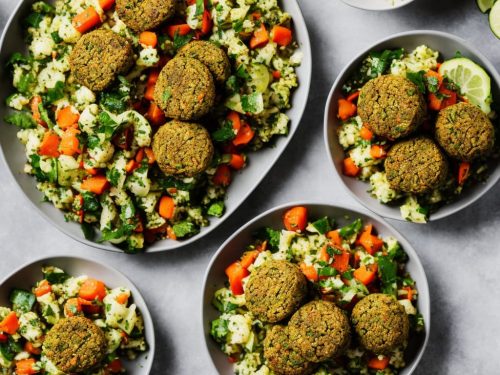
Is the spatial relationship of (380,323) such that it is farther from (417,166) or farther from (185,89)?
(185,89)

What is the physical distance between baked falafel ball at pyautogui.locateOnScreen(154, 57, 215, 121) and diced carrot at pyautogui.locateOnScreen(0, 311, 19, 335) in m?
2.01

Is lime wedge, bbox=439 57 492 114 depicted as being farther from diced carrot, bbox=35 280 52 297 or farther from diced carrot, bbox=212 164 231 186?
diced carrot, bbox=35 280 52 297

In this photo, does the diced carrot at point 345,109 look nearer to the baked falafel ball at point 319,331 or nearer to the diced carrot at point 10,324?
the baked falafel ball at point 319,331

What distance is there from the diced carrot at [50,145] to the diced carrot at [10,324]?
1277 mm

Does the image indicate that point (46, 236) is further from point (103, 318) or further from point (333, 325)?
point (333, 325)

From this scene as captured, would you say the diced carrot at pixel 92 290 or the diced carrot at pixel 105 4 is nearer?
the diced carrot at pixel 105 4

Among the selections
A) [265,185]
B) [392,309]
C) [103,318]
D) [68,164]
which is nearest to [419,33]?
[265,185]

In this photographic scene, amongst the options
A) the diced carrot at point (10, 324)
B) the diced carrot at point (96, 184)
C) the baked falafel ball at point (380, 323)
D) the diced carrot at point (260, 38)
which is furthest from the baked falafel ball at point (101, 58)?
the baked falafel ball at point (380, 323)

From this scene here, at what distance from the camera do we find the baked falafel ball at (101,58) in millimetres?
4691

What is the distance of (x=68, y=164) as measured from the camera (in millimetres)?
4965

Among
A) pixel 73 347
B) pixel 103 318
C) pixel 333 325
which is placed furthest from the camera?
pixel 103 318

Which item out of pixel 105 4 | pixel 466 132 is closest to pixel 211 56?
pixel 105 4

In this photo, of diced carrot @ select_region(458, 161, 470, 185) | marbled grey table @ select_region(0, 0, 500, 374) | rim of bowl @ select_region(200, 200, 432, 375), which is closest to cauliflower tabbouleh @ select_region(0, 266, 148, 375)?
marbled grey table @ select_region(0, 0, 500, 374)

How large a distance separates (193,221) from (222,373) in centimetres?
120
